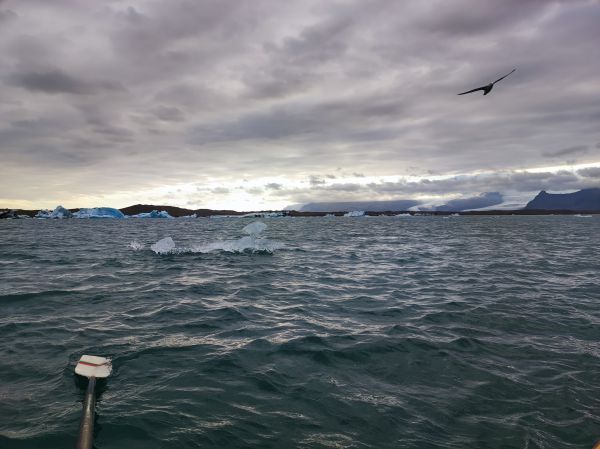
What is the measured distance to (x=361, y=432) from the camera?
4.70 m

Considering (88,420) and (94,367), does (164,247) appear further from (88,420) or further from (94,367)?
(88,420)

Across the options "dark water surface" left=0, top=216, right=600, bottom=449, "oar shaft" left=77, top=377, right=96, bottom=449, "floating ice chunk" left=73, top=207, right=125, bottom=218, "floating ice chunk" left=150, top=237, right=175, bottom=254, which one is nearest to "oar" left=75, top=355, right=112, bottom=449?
"oar shaft" left=77, top=377, right=96, bottom=449

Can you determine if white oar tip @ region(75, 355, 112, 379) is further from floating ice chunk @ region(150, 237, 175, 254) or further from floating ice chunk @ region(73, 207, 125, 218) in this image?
floating ice chunk @ region(73, 207, 125, 218)

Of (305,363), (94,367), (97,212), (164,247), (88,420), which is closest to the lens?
(88,420)

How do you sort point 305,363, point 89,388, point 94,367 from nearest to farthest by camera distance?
point 89,388 → point 94,367 → point 305,363

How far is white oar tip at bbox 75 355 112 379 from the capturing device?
5.83 metres

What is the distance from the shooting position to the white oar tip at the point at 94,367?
583cm

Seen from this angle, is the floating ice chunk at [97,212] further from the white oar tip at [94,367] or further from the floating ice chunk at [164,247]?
the white oar tip at [94,367]

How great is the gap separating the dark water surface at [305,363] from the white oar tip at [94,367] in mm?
197

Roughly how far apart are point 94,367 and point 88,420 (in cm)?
167

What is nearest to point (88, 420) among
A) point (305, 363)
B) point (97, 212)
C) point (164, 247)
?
point (305, 363)

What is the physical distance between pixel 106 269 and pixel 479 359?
16.7 metres

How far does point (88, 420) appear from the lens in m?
4.54

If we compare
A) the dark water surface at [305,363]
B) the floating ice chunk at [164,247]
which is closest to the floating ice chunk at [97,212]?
the floating ice chunk at [164,247]
